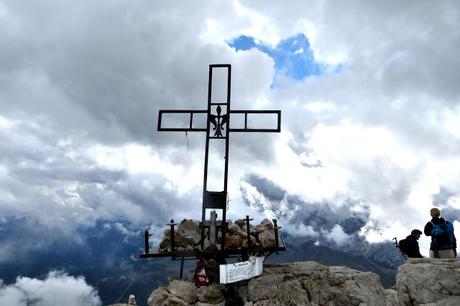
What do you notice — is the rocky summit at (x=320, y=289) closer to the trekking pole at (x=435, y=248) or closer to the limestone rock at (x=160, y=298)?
the limestone rock at (x=160, y=298)

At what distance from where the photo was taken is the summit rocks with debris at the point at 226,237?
63.4ft

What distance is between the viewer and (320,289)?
18.3 metres

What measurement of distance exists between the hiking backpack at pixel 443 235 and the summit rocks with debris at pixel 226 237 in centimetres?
689

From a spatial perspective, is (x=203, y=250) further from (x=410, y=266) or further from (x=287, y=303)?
(x=410, y=266)

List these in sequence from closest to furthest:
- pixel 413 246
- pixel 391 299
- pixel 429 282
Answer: pixel 429 282, pixel 413 246, pixel 391 299

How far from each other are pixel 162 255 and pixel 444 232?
1276cm

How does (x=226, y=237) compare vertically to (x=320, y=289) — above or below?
above

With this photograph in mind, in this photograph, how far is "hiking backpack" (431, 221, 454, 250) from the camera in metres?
17.5

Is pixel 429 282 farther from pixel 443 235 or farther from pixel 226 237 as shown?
pixel 226 237

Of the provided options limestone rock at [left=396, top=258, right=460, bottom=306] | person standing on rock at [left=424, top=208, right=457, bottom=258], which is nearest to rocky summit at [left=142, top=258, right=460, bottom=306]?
limestone rock at [left=396, top=258, right=460, bottom=306]

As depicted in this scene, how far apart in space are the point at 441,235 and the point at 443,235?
8 cm

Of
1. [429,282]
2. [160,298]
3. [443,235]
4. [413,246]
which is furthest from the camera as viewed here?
[413,246]

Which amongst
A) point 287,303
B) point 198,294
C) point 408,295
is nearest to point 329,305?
point 287,303

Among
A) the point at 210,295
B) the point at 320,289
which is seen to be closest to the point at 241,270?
the point at 210,295
